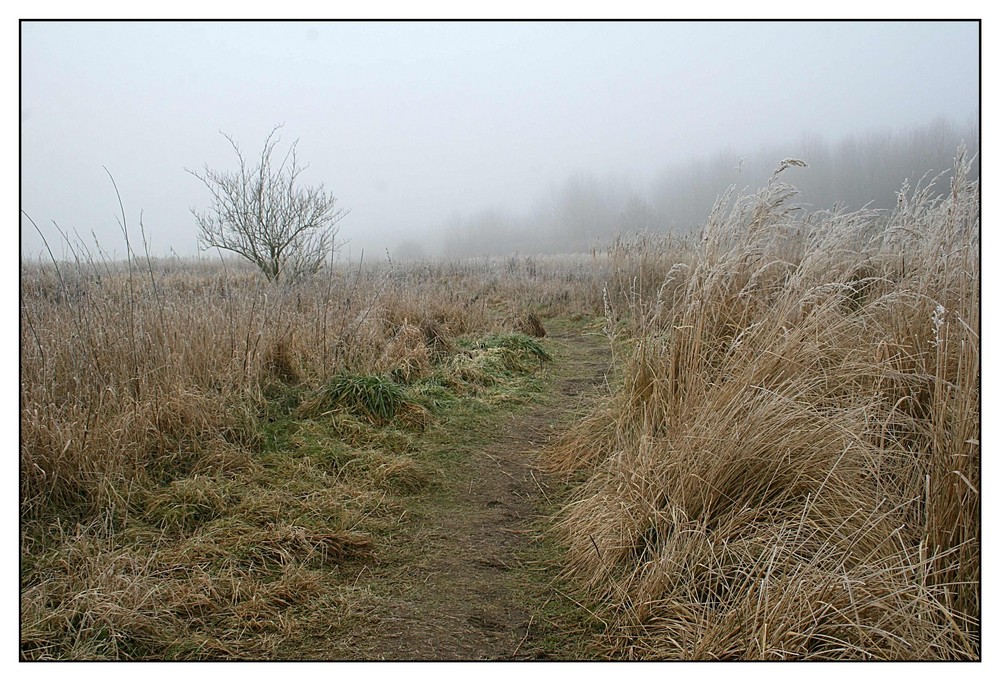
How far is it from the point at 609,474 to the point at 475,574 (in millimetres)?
854

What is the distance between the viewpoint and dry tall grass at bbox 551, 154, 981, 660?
1.68 metres

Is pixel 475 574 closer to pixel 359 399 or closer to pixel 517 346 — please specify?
pixel 359 399

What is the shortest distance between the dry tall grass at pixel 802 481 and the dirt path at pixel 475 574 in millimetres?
250

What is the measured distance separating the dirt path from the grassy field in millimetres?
53

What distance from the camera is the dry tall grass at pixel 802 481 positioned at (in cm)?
168

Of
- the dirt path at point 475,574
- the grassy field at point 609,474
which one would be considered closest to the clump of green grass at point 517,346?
the grassy field at point 609,474

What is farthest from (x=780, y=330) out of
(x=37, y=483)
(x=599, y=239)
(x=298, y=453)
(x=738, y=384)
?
(x=599, y=239)

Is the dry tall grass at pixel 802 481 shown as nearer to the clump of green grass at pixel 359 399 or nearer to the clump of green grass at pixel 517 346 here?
the clump of green grass at pixel 359 399

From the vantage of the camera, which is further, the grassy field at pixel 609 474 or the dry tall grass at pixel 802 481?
the grassy field at pixel 609 474

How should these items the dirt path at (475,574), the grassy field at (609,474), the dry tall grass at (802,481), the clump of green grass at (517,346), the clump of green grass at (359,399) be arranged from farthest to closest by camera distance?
the clump of green grass at (517,346), the clump of green grass at (359,399), the dirt path at (475,574), the grassy field at (609,474), the dry tall grass at (802,481)

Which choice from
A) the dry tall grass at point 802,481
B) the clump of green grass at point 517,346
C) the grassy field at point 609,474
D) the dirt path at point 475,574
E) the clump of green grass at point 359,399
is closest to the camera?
the dry tall grass at point 802,481

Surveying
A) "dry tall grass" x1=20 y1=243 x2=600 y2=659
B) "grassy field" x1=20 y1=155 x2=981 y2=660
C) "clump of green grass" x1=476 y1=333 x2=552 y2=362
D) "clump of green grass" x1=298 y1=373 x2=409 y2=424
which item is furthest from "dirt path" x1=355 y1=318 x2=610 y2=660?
"clump of green grass" x1=476 y1=333 x2=552 y2=362

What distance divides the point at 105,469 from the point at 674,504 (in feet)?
8.35

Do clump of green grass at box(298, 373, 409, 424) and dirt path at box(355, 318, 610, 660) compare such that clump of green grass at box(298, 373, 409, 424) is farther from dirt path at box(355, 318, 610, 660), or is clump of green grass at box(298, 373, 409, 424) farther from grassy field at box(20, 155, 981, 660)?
dirt path at box(355, 318, 610, 660)
